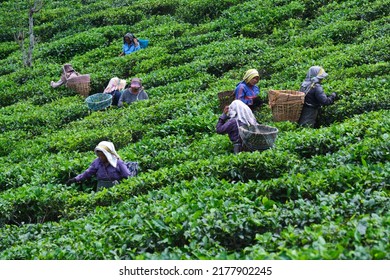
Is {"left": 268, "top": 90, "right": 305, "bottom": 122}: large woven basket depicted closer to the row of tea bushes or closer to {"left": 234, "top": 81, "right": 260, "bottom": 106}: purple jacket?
{"left": 234, "top": 81, "right": 260, "bottom": 106}: purple jacket

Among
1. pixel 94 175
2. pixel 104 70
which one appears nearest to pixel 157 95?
pixel 104 70

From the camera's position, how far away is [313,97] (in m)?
12.4

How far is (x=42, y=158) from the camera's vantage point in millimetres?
13250

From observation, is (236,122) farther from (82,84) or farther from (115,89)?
(82,84)

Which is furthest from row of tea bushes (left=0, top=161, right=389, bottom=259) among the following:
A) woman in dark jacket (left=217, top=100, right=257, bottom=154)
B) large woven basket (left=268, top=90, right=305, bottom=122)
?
large woven basket (left=268, top=90, right=305, bottom=122)

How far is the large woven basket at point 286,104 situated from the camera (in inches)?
485

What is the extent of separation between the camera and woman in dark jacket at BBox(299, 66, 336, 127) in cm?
1238

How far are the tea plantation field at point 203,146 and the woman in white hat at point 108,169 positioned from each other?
389 millimetres

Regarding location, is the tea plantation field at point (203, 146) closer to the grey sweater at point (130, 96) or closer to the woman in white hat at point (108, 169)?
the woman in white hat at point (108, 169)

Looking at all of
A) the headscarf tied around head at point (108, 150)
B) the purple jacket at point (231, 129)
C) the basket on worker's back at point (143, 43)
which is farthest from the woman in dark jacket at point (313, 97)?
the basket on worker's back at point (143, 43)

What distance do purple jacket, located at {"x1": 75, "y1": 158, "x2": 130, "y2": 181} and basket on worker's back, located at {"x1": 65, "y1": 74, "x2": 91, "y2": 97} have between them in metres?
8.08

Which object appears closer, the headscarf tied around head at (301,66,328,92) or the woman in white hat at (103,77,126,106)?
the headscarf tied around head at (301,66,328,92)

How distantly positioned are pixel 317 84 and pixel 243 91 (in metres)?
1.47

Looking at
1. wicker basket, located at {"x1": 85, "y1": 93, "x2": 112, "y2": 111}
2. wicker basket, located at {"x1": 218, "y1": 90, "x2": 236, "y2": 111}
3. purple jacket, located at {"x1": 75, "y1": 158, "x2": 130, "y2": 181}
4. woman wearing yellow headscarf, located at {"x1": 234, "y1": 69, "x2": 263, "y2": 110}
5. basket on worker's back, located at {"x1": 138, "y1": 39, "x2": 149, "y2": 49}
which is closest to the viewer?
purple jacket, located at {"x1": 75, "y1": 158, "x2": 130, "y2": 181}
